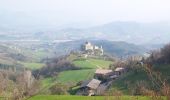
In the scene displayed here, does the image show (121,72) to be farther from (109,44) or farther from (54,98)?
(109,44)

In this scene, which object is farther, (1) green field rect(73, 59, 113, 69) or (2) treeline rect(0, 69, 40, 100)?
(1) green field rect(73, 59, 113, 69)

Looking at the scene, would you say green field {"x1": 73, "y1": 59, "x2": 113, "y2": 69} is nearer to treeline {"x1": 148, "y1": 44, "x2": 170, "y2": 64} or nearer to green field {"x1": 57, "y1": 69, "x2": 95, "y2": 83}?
green field {"x1": 57, "y1": 69, "x2": 95, "y2": 83}

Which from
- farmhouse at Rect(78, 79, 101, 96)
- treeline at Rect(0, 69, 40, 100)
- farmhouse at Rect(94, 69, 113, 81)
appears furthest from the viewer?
farmhouse at Rect(94, 69, 113, 81)

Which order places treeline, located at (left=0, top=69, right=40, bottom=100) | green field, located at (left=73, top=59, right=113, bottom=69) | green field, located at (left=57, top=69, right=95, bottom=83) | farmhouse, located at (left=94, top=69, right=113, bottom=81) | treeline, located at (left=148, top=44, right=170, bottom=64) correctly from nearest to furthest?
1. treeline, located at (left=0, top=69, right=40, bottom=100)
2. treeline, located at (left=148, top=44, right=170, bottom=64)
3. farmhouse, located at (left=94, top=69, right=113, bottom=81)
4. green field, located at (left=57, top=69, right=95, bottom=83)
5. green field, located at (left=73, top=59, right=113, bottom=69)

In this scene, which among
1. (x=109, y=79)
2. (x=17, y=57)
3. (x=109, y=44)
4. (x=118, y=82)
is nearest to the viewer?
(x=118, y=82)

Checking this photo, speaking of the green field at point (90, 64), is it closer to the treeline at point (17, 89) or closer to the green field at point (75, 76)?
the green field at point (75, 76)

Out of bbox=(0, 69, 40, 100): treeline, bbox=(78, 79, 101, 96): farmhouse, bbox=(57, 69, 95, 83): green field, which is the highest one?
bbox=(0, 69, 40, 100): treeline

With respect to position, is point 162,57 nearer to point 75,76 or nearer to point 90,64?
point 75,76

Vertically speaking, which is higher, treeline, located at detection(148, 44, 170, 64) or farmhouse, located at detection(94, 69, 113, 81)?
treeline, located at detection(148, 44, 170, 64)

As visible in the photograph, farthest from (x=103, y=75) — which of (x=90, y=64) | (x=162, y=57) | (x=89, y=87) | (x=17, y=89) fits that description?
(x=17, y=89)

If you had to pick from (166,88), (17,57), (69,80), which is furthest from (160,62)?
(17,57)

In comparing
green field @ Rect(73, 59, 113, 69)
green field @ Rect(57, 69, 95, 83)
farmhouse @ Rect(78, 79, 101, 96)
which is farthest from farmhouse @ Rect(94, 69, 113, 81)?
green field @ Rect(73, 59, 113, 69)
